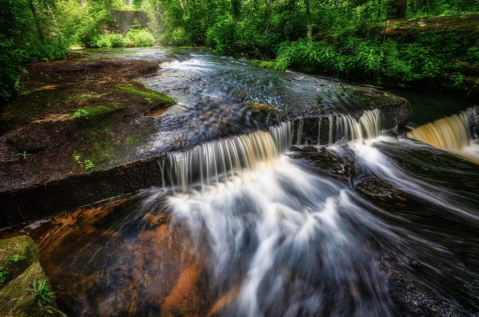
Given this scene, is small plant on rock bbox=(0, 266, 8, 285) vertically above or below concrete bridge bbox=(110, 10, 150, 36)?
below

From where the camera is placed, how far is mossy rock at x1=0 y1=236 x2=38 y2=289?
1655 millimetres

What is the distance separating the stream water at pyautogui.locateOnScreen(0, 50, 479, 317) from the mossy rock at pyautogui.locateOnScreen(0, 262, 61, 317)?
57 cm

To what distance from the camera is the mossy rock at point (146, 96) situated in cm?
442

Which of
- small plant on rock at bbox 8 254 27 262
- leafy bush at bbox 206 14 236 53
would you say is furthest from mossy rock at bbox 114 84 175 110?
leafy bush at bbox 206 14 236 53

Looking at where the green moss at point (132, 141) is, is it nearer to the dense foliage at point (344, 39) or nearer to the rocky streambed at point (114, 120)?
the rocky streambed at point (114, 120)

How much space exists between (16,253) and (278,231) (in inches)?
108

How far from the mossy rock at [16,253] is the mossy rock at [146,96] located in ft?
9.79

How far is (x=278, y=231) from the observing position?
313 centimetres

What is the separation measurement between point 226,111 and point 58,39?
646cm

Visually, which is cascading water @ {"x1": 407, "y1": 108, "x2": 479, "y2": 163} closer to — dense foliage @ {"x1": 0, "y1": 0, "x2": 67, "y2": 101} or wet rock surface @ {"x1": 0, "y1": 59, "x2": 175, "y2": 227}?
wet rock surface @ {"x1": 0, "y1": 59, "x2": 175, "y2": 227}

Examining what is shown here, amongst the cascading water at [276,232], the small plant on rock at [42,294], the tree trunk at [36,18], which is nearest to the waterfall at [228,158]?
the cascading water at [276,232]

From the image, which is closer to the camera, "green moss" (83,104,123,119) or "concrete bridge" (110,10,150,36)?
"green moss" (83,104,123,119)

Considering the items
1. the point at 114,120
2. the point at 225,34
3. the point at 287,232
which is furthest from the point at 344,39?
the point at 114,120

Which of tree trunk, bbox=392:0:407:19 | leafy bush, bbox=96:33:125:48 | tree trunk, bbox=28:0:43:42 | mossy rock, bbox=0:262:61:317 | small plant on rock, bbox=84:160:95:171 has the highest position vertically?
tree trunk, bbox=392:0:407:19
